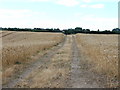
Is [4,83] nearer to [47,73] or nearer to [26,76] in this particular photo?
[26,76]

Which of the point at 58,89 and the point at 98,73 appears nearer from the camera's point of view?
the point at 58,89

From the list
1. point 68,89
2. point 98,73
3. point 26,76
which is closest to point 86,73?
point 98,73

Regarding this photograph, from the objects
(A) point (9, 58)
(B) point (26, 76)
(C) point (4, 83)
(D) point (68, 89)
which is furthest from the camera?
(A) point (9, 58)

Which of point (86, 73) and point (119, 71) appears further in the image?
point (86, 73)

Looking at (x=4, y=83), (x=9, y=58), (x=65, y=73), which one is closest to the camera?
(x=4, y=83)

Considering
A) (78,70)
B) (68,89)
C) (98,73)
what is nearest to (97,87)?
(68,89)

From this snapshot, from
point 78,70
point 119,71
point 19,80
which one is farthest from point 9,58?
point 119,71

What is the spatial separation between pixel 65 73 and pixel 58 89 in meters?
3.85

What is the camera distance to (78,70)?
16.3 metres

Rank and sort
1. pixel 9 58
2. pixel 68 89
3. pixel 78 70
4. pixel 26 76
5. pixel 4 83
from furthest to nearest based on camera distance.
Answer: pixel 9 58 → pixel 78 70 → pixel 26 76 → pixel 4 83 → pixel 68 89

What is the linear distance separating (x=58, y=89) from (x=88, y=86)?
1.35 metres

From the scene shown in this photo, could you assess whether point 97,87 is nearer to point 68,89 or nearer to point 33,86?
point 68,89

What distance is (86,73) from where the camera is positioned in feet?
49.6

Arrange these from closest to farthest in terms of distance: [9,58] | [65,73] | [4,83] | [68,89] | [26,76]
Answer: [68,89] → [4,83] → [26,76] → [65,73] → [9,58]
